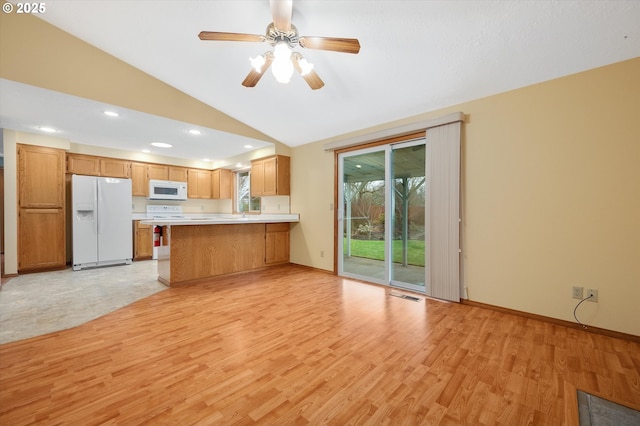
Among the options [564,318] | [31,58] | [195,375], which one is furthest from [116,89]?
[564,318]

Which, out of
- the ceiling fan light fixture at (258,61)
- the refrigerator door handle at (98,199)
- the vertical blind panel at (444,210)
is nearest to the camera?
the ceiling fan light fixture at (258,61)

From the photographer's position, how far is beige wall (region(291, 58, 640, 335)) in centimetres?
216

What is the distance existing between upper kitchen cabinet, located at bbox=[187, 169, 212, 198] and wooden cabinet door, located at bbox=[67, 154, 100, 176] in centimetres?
177

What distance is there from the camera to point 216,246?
4.11 metres

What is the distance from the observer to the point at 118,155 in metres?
5.39

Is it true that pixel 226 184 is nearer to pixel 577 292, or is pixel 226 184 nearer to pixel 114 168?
pixel 114 168

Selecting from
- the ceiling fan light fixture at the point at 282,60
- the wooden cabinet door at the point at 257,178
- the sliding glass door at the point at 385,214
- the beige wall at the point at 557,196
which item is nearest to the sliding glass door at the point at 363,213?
the sliding glass door at the point at 385,214

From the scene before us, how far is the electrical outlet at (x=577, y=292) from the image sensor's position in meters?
2.34

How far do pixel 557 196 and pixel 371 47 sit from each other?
2.32 meters

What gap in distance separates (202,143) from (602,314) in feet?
19.4

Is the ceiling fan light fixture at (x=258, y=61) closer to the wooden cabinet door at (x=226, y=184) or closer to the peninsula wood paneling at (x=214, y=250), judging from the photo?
the peninsula wood paneling at (x=214, y=250)

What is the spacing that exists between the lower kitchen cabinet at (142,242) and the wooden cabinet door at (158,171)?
3.67 feet

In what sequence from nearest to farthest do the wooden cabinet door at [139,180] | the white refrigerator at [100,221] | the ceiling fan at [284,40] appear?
the ceiling fan at [284,40], the white refrigerator at [100,221], the wooden cabinet door at [139,180]

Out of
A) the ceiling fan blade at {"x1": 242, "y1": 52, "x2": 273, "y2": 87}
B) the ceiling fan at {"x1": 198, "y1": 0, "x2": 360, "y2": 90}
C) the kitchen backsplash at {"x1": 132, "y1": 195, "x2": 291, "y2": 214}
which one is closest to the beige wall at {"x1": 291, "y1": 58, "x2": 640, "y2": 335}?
the ceiling fan at {"x1": 198, "y1": 0, "x2": 360, "y2": 90}
